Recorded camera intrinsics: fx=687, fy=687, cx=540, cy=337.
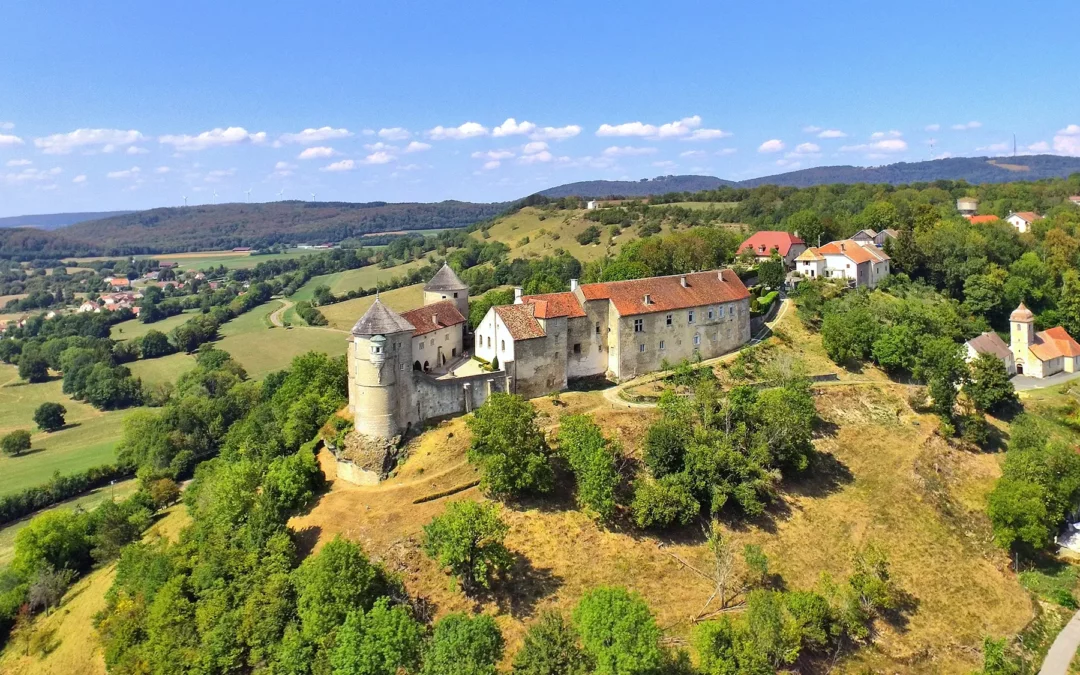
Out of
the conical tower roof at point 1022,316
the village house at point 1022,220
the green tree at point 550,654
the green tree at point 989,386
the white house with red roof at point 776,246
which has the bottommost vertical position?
the green tree at point 550,654

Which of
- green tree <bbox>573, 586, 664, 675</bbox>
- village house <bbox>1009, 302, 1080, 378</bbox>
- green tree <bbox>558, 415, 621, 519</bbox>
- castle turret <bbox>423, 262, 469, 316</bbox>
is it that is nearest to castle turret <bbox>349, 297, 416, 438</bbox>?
castle turret <bbox>423, 262, 469, 316</bbox>

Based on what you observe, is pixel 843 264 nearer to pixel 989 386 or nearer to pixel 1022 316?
pixel 1022 316

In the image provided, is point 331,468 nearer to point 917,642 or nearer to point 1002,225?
point 917,642

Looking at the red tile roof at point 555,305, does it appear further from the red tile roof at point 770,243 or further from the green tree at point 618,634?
the red tile roof at point 770,243

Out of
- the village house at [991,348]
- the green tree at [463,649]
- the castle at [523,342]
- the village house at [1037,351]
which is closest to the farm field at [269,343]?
the castle at [523,342]

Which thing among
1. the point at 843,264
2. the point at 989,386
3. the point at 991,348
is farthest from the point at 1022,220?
the point at 989,386

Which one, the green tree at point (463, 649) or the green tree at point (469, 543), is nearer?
the green tree at point (463, 649)
